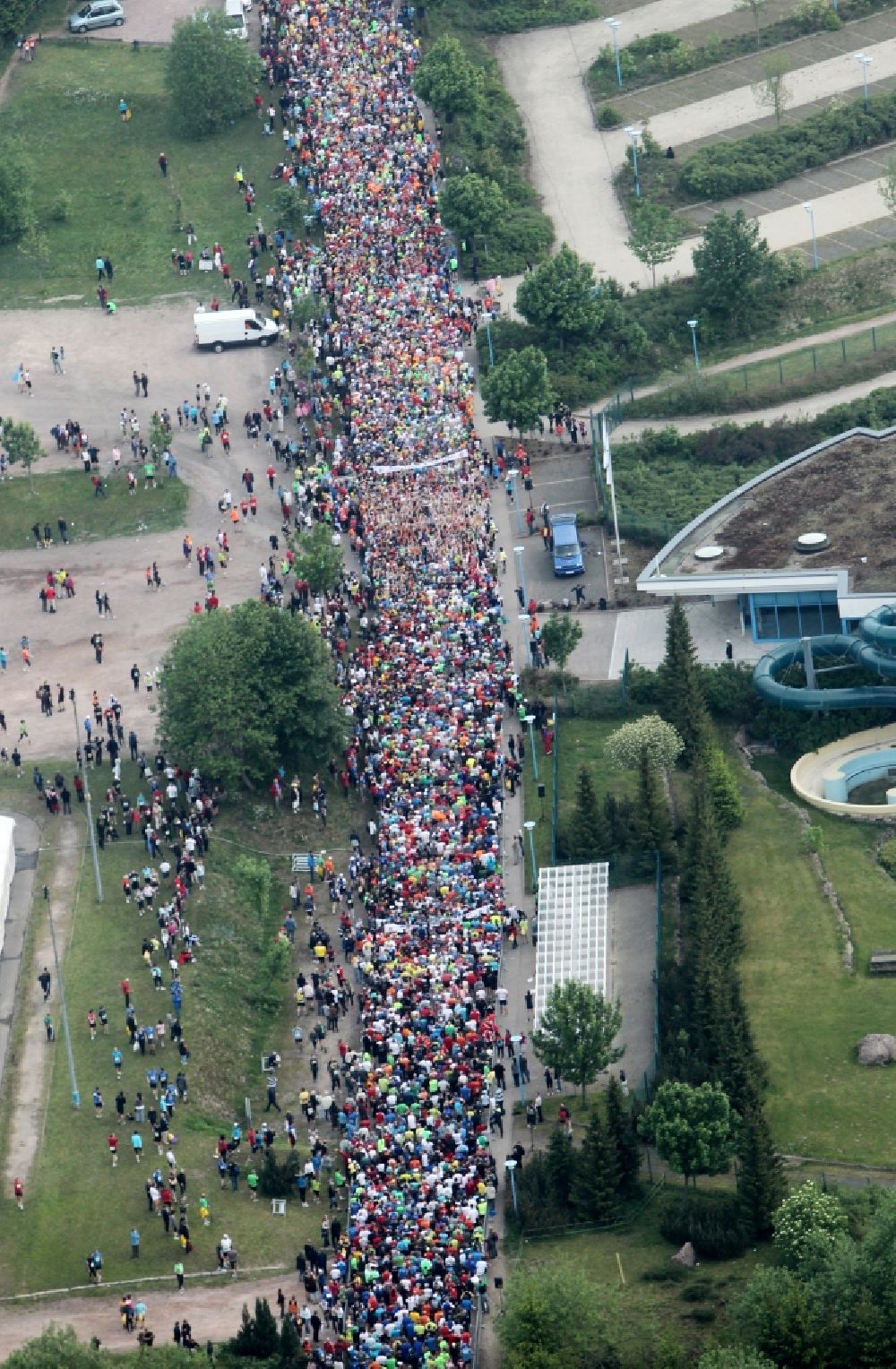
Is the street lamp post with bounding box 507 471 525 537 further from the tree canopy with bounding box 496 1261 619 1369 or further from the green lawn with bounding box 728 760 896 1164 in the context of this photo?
the tree canopy with bounding box 496 1261 619 1369

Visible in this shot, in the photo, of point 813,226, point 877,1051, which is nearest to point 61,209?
point 813,226

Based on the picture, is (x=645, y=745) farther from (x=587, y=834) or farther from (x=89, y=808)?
(x=89, y=808)

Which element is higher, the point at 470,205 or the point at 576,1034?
the point at 470,205

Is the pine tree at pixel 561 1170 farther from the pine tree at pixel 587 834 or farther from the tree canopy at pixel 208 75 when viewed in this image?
the tree canopy at pixel 208 75

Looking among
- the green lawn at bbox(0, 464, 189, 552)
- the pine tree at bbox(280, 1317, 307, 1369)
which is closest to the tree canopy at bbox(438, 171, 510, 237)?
the green lawn at bbox(0, 464, 189, 552)

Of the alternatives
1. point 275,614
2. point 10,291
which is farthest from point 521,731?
point 10,291
